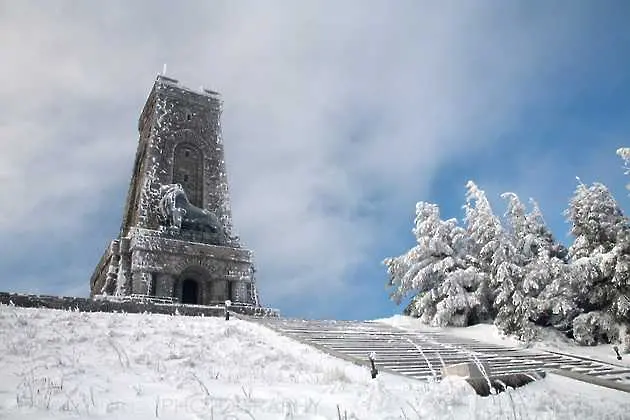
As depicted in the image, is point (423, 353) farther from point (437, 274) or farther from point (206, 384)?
point (437, 274)

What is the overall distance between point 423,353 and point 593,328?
27.8 feet

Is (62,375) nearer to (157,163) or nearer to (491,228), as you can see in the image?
(491,228)

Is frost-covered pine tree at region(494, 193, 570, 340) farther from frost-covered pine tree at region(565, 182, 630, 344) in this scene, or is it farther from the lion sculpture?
the lion sculpture

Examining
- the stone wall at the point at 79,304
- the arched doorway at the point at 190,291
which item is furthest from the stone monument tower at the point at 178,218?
the stone wall at the point at 79,304

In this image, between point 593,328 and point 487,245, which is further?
point 487,245

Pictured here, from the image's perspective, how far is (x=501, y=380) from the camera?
6.98m

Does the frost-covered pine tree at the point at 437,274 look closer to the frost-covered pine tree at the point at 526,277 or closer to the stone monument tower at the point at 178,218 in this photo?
the frost-covered pine tree at the point at 526,277

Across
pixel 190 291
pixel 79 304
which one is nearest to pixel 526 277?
pixel 79 304

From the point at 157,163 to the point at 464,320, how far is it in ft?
68.4

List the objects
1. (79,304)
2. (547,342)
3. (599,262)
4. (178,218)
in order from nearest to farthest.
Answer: (79,304)
(599,262)
(547,342)
(178,218)

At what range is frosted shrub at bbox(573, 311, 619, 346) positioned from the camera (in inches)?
595

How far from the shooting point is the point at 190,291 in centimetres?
2597

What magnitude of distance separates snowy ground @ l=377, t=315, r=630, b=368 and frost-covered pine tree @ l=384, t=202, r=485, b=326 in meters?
0.60

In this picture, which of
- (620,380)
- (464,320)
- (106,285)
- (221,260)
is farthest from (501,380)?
(106,285)
